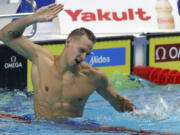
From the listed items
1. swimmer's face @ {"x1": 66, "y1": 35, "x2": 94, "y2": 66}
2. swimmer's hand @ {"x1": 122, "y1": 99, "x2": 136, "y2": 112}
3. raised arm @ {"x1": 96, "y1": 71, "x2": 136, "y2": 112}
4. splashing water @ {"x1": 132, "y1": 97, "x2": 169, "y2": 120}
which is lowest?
splashing water @ {"x1": 132, "y1": 97, "x2": 169, "y2": 120}

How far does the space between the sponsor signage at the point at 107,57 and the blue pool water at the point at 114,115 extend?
0.98ft

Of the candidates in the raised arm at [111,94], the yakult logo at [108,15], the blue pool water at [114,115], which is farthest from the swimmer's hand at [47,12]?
the yakult logo at [108,15]

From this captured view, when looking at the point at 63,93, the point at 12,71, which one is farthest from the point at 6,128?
the point at 12,71

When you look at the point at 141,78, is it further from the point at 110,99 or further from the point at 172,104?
the point at 110,99

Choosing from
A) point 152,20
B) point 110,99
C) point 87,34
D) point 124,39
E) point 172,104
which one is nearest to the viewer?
point 87,34

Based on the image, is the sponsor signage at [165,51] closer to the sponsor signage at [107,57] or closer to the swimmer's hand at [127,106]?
the sponsor signage at [107,57]

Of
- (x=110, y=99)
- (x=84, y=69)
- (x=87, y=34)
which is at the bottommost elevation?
(x=110, y=99)

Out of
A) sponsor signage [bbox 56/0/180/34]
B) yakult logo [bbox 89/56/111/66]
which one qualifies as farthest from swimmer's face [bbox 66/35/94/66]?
sponsor signage [bbox 56/0/180/34]

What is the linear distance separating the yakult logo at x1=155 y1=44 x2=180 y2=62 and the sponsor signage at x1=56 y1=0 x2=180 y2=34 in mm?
335

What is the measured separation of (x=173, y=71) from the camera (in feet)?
20.2

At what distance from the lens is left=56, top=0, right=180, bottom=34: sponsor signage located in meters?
6.29

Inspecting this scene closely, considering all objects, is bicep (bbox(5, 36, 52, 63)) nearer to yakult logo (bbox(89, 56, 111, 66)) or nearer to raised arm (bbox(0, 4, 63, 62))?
raised arm (bbox(0, 4, 63, 62))

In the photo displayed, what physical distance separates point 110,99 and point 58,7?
31.5 inches

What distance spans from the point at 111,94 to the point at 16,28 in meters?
0.85
